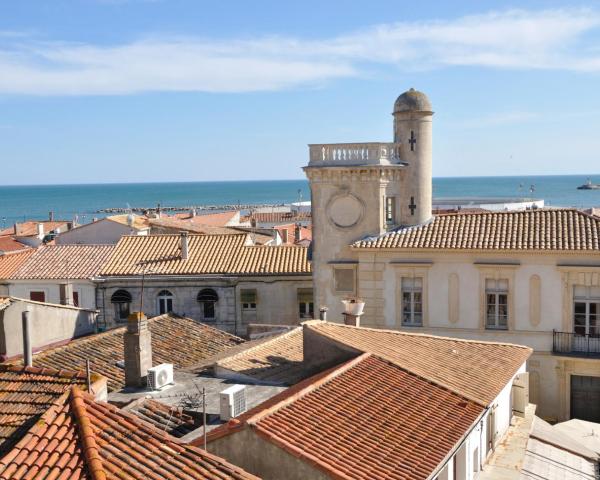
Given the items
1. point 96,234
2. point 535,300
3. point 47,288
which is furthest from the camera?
point 96,234

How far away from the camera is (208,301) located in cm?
3488

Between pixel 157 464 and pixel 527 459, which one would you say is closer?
pixel 157 464

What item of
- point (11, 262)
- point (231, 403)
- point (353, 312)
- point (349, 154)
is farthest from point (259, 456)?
point (11, 262)

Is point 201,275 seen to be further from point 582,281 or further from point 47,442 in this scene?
point 47,442

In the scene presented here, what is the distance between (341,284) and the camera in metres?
29.1

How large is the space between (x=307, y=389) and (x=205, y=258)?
2293 centimetres

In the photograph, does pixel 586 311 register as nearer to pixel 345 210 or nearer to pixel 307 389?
pixel 345 210

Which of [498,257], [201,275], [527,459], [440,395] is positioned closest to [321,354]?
[440,395]

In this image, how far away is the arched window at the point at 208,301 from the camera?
34.8 metres

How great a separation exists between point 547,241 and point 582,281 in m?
1.77

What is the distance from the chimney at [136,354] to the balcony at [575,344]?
15199 millimetres

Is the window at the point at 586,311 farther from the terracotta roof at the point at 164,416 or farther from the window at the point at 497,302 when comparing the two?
the terracotta roof at the point at 164,416

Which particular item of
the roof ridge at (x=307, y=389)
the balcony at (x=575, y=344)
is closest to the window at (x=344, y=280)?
the balcony at (x=575, y=344)

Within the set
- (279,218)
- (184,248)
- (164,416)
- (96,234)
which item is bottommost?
(164,416)
